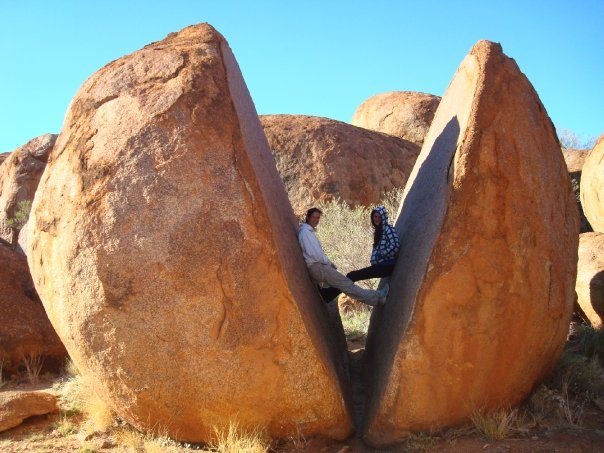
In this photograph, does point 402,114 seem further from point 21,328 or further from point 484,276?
point 484,276

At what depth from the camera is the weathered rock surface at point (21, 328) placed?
7.22 meters

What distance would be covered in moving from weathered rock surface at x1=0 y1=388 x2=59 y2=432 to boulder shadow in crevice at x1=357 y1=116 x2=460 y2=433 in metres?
2.51

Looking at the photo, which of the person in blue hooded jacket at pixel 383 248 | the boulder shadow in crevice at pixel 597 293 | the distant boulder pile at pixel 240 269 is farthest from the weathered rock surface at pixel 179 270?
the boulder shadow in crevice at pixel 597 293

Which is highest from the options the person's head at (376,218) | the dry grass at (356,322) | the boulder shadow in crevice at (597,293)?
the person's head at (376,218)

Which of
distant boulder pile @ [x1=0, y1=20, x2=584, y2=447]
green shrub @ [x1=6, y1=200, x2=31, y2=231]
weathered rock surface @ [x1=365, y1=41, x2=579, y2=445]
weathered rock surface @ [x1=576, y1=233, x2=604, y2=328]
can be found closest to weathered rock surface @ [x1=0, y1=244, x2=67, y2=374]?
distant boulder pile @ [x1=0, y1=20, x2=584, y2=447]

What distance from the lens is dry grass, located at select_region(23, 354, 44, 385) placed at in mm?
7039

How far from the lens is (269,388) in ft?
14.0

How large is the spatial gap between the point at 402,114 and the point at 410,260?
12023mm

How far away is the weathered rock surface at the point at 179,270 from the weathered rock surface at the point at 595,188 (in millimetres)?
7546

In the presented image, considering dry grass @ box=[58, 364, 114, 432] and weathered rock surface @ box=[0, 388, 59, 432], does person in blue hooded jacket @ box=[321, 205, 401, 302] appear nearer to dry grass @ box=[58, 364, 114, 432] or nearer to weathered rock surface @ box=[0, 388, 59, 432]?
dry grass @ box=[58, 364, 114, 432]

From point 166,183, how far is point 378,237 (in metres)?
2.13

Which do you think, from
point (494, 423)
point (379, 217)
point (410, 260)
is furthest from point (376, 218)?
point (494, 423)

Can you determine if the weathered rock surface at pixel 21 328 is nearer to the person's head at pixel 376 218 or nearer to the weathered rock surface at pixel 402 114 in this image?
the person's head at pixel 376 218

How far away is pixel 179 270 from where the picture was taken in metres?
4.05
